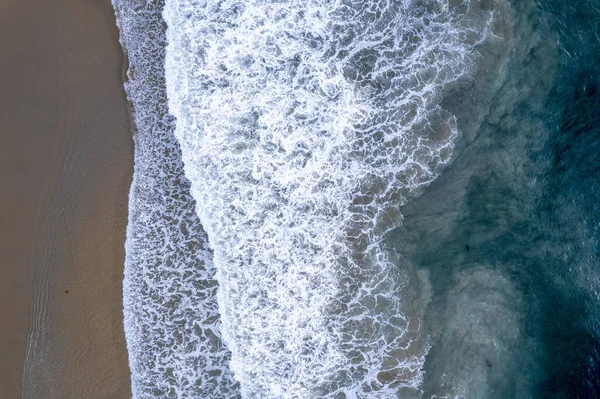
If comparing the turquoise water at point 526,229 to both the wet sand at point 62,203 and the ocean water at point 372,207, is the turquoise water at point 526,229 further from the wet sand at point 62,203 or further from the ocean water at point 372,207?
the wet sand at point 62,203

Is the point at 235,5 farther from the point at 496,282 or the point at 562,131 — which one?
the point at 496,282

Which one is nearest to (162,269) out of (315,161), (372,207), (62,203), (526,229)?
(62,203)

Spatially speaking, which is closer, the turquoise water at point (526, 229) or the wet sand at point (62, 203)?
the turquoise water at point (526, 229)

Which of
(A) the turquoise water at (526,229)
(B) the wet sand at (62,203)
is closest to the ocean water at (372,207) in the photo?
(A) the turquoise water at (526,229)

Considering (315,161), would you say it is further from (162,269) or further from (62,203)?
(62,203)

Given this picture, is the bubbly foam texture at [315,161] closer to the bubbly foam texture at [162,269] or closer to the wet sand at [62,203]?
the bubbly foam texture at [162,269]
